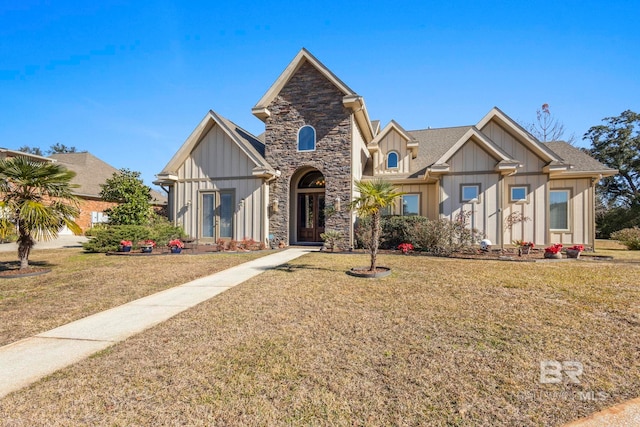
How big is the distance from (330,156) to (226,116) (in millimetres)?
6583

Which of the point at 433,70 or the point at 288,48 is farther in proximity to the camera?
the point at 288,48

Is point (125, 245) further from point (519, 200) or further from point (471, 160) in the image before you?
point (519, 200)

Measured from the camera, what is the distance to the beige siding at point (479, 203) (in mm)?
13211

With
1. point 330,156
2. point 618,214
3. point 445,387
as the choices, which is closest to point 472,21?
point 330,156

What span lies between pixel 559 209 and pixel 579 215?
31.5 inches

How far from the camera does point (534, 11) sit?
33.2 ft

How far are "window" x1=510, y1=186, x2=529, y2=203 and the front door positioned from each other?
28.9 feet

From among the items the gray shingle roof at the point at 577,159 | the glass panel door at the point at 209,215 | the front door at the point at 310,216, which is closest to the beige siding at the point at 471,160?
the gray shingle roof at the point at 577,159

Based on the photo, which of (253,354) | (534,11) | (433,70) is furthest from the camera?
(433,70)

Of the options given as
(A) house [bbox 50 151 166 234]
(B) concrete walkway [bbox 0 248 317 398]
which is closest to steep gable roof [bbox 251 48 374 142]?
(B) concrete walkway [bbox 0 248 317 398]

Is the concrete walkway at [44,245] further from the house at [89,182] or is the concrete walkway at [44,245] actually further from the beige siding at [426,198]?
the beige siding at [426,198]

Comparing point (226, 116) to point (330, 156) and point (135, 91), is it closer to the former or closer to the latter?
point (135, 91)

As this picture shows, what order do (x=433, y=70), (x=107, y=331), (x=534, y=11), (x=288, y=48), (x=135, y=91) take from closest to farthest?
(x=107, y=331)
(x=534, y=11)
(x=433, y=70)
(x=288, y=48)
(x=135, y=91)
